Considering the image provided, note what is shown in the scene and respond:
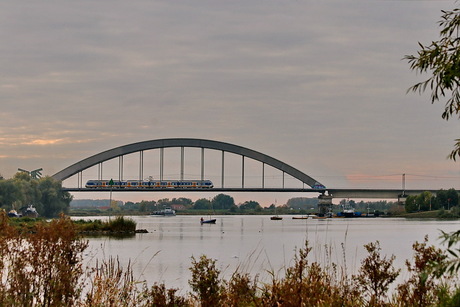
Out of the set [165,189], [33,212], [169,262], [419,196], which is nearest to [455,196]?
[419,196]

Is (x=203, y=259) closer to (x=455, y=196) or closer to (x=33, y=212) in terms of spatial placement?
(x=33, y=212)

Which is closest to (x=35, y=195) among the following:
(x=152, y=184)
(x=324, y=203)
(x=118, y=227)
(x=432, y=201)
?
(x=152, y=184)

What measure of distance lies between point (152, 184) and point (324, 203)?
126 feet

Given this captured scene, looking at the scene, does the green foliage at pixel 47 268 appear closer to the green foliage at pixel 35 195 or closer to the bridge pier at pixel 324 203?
the green foliage at pixel 35 195

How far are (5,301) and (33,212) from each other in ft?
313

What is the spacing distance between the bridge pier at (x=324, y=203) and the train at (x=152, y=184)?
2651 centimetres

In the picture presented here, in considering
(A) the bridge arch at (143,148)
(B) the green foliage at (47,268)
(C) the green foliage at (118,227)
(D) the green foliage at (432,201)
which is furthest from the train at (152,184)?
(B) the green foliage at (47,268)

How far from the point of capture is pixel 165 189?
141 meters

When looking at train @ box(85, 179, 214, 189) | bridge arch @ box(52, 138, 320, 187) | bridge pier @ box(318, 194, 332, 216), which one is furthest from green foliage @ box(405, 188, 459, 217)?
train @ box(85, 179, 214, 189)

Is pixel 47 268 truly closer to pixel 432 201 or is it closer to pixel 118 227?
pixel 118 227

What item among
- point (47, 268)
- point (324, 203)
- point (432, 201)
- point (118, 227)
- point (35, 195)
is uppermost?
point (35, 195)

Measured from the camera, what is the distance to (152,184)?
14375cm

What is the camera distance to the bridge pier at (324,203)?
15788cm

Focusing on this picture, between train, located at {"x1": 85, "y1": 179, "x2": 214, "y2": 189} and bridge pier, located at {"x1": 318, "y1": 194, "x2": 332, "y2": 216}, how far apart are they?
26.5 m
